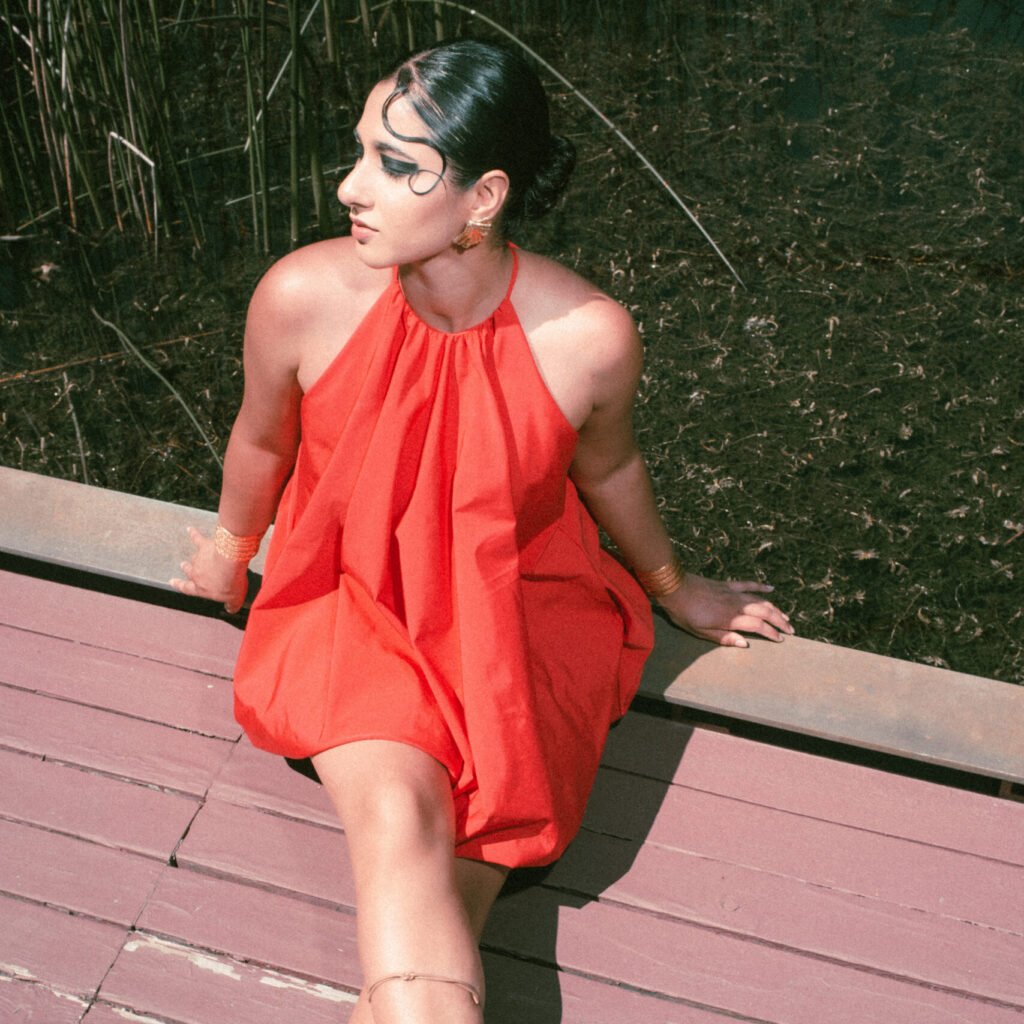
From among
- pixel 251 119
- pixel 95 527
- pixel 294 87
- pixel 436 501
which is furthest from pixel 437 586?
pixel 251 119

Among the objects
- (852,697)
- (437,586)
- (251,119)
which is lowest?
(852,697)

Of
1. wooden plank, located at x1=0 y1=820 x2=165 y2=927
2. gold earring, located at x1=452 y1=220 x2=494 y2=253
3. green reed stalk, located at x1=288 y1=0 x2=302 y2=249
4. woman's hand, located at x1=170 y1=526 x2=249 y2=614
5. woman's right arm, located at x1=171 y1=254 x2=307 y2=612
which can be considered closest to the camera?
gold earring, located at x1=452 y1=220 x2=494 y2=253

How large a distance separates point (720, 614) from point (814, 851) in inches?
14.2

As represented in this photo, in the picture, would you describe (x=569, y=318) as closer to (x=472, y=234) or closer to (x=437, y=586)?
(x=472, y=234)

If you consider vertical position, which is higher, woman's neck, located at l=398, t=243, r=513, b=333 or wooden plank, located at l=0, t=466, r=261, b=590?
woman's neck, located at l=398, t=243, r=513, b=333

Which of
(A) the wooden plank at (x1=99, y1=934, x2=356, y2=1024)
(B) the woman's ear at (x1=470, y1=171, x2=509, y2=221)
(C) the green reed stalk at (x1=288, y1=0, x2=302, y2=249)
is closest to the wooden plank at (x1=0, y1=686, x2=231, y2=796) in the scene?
(A) the wooden plank at (x1=99, y1=934, x2=356, y2=1024)

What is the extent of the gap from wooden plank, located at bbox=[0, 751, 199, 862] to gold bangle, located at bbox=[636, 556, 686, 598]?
2.22ft

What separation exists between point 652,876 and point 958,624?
0.90m

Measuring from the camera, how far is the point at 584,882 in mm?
1710

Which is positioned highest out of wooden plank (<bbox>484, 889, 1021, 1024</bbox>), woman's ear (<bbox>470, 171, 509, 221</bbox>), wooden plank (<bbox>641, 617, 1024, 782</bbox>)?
woman's ear (<bbox>470, 171, 509, 221</bbox>)

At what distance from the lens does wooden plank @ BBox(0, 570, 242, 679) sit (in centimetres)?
197

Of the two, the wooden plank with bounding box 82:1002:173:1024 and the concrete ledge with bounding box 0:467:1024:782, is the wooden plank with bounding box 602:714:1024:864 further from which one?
the wooden plank with bounding box 82:1002:173:1024

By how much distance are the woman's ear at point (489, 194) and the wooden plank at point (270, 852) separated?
818mm

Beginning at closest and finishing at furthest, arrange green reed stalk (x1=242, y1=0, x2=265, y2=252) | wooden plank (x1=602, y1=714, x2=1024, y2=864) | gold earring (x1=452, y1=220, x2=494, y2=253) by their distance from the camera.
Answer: gold earring (x1=452, y1=220, x2=494, y2=253)
wooden plank (x1=602, y1=714, x2=1024, y2=864)
green reed stalk (x1=242, y1=0, x2=265, y2=252)
